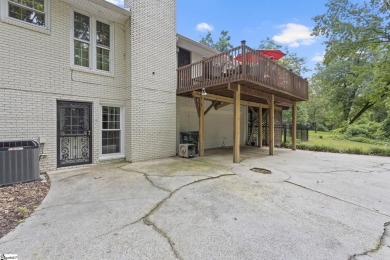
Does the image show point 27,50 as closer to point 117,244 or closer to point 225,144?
point 117,244

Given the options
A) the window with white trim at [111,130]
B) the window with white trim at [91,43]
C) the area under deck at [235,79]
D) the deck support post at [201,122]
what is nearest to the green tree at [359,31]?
the area under deck at [235,79]

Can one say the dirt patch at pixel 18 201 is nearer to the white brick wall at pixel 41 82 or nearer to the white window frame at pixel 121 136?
the white brick wall at pixel 41 82

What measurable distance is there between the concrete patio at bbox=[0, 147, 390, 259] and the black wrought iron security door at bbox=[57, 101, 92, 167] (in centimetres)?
83

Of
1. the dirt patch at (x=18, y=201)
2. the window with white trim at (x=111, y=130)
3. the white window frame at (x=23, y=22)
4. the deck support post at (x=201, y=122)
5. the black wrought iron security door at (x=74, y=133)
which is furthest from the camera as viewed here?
the deck support post at (x=201, y=122)

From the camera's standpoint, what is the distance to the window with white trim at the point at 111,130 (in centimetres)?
684

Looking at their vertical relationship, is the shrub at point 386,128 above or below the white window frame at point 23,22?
below

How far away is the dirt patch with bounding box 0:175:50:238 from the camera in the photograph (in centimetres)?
287

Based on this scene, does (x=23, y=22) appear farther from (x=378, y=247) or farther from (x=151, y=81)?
(x=378, y=247)

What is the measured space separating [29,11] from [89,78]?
2.16m

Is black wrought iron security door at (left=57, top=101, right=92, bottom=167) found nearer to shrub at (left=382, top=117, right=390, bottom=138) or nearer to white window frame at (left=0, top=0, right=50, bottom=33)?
white window frame at (left=0, top=0, right=50, bottom=33)

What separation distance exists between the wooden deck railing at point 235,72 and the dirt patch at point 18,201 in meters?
5.71

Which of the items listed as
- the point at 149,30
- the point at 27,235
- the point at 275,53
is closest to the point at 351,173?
the point at 275,53

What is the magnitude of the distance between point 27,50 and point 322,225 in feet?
25.2

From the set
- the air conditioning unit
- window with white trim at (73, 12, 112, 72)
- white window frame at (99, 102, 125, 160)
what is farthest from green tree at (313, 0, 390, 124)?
white window frame at (99, 102, 125, 160)
